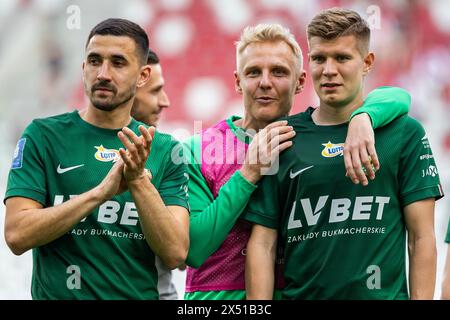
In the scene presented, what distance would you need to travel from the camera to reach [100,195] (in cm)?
308

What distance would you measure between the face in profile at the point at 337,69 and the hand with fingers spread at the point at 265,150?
0.23 metres

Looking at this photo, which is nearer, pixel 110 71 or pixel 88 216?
pixel 88 216

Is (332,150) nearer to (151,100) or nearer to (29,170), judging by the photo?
(29,170)

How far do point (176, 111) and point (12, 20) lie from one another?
186 cm

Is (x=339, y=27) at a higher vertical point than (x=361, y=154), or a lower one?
higher

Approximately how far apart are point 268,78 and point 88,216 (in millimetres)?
1052

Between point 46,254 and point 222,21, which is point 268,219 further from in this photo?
point 222,21

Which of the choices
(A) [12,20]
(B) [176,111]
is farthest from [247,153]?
(A) [12,20]

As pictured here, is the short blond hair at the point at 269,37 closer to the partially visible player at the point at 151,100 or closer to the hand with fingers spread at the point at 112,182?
the partially visible player at the point at 151,100

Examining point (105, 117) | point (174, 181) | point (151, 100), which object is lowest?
point (174, 181)

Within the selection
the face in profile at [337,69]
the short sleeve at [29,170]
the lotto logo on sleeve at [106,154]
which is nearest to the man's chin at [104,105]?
the lotto logo on sleeve at [106,154]

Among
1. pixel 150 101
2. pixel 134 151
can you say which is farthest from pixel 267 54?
pixel 150 101

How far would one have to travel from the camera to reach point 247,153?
11.6 feet

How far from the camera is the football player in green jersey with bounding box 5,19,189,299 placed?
313 centimetres
